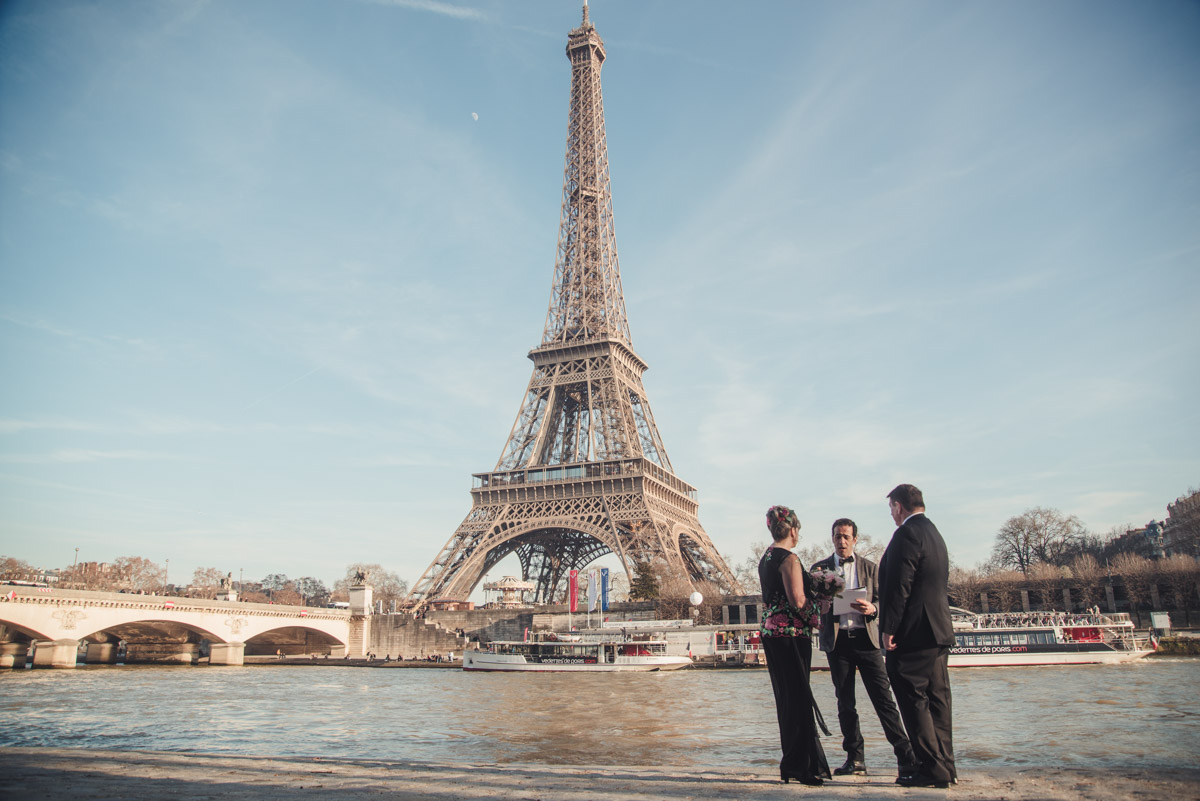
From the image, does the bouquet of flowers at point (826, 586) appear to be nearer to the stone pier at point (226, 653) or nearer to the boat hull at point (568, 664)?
the boat hull at point (568, 664)

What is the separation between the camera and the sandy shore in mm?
5164

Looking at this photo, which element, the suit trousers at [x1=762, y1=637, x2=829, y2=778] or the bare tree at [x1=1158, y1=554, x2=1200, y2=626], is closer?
the suit trousers at [x1=762, y1=637, x2=829, y2=778]

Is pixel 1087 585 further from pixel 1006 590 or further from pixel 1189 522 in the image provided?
pixel 1189 522

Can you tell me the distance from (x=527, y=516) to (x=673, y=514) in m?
10.4

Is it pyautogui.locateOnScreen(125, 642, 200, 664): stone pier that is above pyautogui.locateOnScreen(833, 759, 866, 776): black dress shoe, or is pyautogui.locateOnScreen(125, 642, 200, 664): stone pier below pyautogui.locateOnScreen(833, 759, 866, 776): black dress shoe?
below

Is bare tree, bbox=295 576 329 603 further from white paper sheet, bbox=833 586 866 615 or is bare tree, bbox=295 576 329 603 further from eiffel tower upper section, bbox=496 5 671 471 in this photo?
white paper sheet, bbox=833 586 866 615

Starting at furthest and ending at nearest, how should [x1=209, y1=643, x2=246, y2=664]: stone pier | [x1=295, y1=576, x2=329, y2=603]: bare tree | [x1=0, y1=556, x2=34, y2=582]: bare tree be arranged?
[x1=295, y1=576, x2=329, y2=603]: bare tree < [x1=0, y1=556, x2=34, y2=582]: bare tree < [x1=209, y1=643, x2=246, y2=664]: stone pier

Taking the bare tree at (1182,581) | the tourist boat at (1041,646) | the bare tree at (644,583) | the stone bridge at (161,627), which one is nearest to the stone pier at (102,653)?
the stone bridge at (161,627)

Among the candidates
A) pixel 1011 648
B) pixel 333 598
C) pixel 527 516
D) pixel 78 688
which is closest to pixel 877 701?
pixel 78 688

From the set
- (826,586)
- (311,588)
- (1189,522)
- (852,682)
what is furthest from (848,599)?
(311,588)

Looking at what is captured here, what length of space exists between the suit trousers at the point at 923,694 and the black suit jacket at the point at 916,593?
10cm

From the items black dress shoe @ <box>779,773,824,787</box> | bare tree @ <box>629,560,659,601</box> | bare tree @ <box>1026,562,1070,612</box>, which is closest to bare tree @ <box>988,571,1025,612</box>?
bare tree @ <box>1026,562,1070,612</box>

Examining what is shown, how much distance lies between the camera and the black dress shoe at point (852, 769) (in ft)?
21.4

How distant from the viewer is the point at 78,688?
85.1ft
